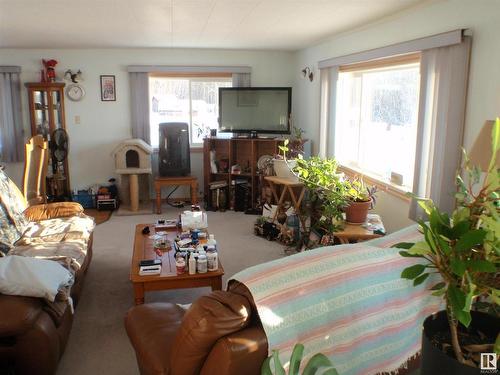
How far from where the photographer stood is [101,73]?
20.1ft

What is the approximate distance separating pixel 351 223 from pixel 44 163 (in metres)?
3.05

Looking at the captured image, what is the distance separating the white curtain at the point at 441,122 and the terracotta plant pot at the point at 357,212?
34 cm

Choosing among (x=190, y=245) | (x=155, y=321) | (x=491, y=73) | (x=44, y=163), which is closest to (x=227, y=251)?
(x=190, y=245)

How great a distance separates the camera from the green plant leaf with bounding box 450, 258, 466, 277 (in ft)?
2.97

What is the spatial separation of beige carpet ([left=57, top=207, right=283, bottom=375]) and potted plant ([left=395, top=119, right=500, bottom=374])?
1952 millimetres

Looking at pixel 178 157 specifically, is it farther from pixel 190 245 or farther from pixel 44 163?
pixel 190 245

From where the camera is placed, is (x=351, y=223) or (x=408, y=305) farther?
(x=351, y=223)

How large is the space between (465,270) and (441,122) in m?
2.41

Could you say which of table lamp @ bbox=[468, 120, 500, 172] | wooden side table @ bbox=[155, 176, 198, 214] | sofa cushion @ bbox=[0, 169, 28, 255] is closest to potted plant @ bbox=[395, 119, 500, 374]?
table lamp @ bbox=[468, 120, 500, 172]

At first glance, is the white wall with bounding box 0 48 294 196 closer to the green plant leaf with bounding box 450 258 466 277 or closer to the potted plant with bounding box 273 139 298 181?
the potted plant with bounding box 273 139 298 181

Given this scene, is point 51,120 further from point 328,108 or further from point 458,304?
point 458,304

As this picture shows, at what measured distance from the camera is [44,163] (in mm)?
4562

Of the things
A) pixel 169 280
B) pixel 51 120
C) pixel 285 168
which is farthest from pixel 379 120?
pixel 51 120

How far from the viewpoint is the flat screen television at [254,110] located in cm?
598
